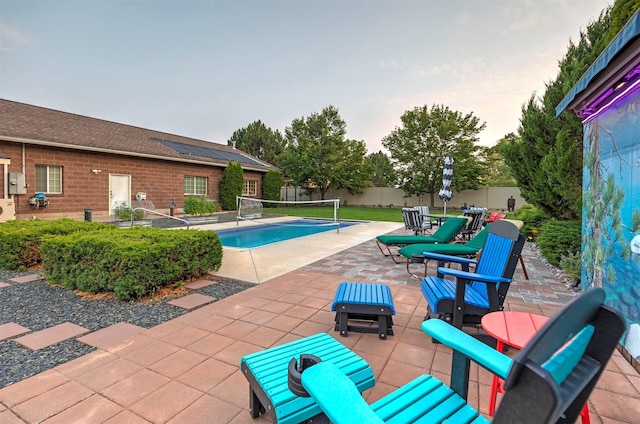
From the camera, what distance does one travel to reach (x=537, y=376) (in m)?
0.76

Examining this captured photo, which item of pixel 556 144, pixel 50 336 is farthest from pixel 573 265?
pixel 50 336

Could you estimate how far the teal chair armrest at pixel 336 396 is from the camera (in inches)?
39.9

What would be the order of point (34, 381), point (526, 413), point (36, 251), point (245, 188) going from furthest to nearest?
point (245, 188), point (36, 251), point (34, 381), point (526, 413)

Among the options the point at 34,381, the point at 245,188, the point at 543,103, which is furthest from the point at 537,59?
the point at 245,188

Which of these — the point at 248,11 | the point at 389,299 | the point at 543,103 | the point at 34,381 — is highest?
the point at 248,11

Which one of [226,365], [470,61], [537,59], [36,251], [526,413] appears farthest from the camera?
[470,61]

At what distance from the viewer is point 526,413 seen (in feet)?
2.59

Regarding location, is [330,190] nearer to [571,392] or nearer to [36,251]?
[36,251]

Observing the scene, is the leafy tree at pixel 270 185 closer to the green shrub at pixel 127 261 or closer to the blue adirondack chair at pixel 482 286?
the green shrub at pixel 127 261

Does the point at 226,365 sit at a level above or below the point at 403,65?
below

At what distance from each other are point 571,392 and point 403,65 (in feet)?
45.2

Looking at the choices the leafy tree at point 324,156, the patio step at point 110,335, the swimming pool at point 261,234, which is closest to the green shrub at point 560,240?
the patio step at point 110,335

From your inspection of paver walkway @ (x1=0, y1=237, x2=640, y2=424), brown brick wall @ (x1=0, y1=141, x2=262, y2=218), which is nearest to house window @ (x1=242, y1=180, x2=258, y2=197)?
brown brick wall @ (x1=0, y1=141, x2=262, y2=218)

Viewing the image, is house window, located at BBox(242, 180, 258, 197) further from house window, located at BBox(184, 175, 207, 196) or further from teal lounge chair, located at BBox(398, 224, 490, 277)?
teal lounge chair, located at BBox(398, 224, 490, 277)
